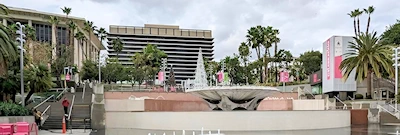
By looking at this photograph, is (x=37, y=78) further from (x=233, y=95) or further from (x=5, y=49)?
(x=233, y=95)

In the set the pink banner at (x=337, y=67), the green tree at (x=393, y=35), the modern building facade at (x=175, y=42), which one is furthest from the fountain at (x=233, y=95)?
the modern building facade at (x=175, y=42)

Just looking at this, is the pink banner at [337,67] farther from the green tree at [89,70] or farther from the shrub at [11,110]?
the green tree at [89,70]

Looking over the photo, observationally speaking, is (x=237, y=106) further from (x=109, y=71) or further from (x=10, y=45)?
(x=109, y=71)

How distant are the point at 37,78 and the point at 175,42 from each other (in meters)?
122

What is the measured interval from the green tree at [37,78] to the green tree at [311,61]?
67.7m

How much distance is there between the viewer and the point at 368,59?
39.8 m

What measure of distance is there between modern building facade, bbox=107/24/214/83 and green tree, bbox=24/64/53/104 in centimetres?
11272

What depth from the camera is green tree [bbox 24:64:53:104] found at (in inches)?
1312

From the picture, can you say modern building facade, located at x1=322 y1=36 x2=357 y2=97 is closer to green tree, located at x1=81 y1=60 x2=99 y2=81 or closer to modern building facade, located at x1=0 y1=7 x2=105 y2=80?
green tree, located at x1=81 y1=60 x2=99 y2=81

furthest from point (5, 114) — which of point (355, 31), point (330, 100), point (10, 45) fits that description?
point (355, 31)

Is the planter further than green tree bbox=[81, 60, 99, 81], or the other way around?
green tree bbox=[81, 60, 99, 81]

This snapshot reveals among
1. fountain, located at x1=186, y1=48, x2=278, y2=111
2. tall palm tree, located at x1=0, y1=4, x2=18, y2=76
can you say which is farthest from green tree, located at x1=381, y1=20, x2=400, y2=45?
tall palm tree, located at x1=0, y1=4, x2=18, y2=76

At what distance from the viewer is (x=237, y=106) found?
28219 mm

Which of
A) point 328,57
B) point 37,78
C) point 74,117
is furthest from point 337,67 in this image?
point 37,78
